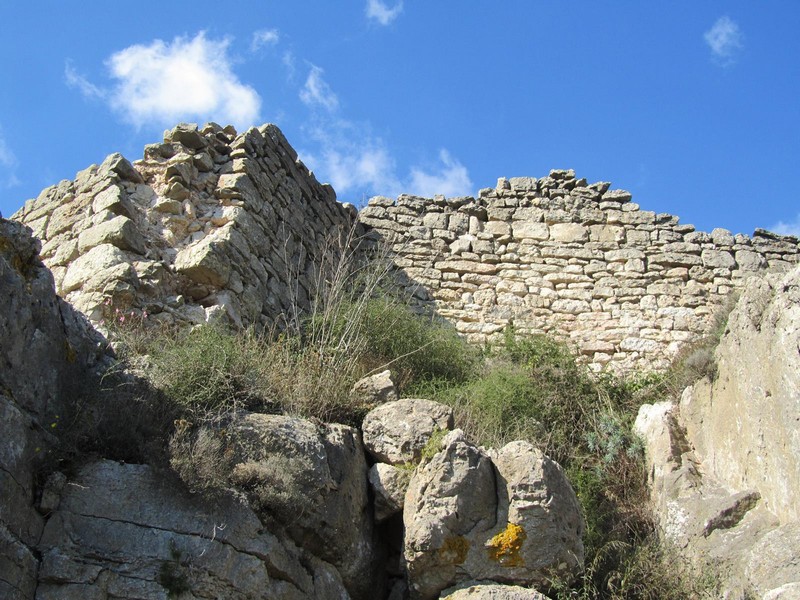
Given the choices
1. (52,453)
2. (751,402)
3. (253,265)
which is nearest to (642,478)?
(751,402)

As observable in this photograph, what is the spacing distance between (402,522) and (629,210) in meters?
6.46

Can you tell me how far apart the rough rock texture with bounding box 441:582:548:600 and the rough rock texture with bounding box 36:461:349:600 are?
745 millimetres

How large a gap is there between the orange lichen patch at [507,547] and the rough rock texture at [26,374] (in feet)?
7.43

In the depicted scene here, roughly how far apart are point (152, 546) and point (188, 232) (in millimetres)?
3834

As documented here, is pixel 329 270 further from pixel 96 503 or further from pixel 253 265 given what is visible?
pixel 96 503

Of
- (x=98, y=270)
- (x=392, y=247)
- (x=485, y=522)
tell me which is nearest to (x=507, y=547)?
(x=485, y=522)

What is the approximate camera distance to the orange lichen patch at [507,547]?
5.00 meters

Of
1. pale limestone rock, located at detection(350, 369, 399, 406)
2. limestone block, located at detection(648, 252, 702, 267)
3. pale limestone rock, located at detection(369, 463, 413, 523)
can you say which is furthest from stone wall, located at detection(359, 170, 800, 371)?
pale limestone rock, located at detection(369, 463, 413, 523)

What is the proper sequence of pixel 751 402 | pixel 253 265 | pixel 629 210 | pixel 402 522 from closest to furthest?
pixel 402 522 → pixel 751 402 → pixel 253 265 → pixel 629 210

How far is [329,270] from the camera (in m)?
9.54

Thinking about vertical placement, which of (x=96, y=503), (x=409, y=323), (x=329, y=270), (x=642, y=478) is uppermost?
(x=329, y=270)

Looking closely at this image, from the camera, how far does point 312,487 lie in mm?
5035

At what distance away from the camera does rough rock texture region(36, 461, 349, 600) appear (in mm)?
4129

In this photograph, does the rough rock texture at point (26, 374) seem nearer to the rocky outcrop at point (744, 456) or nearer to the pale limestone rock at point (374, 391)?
the pale limestone rock at point (374, 391)
